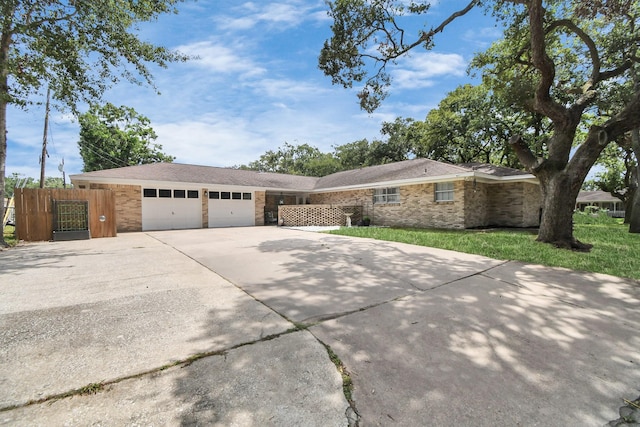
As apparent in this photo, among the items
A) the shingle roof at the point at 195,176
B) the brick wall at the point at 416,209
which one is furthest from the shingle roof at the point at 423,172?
the shingle roof at the point at 195,176

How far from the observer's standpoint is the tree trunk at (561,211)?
7766mm

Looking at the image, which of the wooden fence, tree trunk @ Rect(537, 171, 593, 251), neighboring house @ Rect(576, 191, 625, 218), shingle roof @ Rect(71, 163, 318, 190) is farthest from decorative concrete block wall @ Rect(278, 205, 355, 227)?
neighboring house @ Rect(576, 191, 625, 218)

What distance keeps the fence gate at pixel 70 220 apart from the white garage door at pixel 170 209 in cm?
362

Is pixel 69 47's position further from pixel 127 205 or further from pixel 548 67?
pixel 548 67

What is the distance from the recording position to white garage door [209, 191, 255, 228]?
16.3m

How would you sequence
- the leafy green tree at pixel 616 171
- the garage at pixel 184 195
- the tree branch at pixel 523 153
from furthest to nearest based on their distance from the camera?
the leafy green tree at pixel 616 171 < the garage at pixel 184 195 < the tree branch at pixel 523 153

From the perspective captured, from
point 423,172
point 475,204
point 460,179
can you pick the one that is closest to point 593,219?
point 475,204

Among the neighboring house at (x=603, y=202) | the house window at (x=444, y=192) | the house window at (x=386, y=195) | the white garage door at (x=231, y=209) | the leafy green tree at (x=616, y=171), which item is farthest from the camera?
the neighboring house at (x=603, y=202)

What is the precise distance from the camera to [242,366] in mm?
2193

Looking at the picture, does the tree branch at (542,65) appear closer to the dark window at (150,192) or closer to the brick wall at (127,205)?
the dark window at (150,192)

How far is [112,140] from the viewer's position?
28.7 metres

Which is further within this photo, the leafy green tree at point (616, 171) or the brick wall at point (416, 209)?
the leafy green tree at point (616, 171)

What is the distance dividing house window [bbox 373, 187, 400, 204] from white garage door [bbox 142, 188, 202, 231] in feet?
34.2

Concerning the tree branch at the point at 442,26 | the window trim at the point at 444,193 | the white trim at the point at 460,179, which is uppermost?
the tree branch at the point at 442,26
